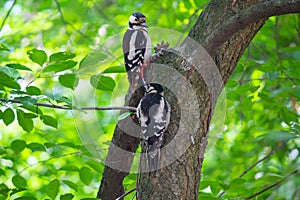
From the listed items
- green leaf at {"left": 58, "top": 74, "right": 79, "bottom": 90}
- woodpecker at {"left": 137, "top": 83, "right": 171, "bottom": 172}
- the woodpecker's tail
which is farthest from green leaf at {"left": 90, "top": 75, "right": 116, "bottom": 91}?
the woodpecker's tail

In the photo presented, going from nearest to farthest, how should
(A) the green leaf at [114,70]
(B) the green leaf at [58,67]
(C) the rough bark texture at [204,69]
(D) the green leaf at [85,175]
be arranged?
(C) the rough bark texture at [204,69] → (B) the green leaf at [58,67] → (A) the green leaf at [114,70] → (D) the green leaf at [85,175]

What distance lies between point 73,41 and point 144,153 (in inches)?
143

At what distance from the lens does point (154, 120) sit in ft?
8.87

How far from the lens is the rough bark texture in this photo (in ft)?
8.09

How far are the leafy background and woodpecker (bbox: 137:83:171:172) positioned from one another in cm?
25

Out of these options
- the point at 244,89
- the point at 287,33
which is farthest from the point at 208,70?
the point at 287,33

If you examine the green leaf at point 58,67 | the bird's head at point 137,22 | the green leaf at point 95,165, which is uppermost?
the bird's head at point 137,22

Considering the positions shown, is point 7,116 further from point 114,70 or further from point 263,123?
point 263,123

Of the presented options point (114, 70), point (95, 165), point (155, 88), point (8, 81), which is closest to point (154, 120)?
point (155, 88)

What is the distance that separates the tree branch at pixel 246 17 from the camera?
8.38 feet

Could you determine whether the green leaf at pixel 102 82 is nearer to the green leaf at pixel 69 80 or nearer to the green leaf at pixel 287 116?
the green leaf at pixel 69 80

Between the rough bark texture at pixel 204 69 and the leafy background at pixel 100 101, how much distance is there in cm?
36

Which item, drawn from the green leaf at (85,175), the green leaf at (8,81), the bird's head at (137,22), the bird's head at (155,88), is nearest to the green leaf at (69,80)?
the green leaf at (8,81)

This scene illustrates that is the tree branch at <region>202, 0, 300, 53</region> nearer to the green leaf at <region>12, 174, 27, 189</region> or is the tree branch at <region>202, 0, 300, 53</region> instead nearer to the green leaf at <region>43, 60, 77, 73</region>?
the green leaf at <region>43, 60, 77, 73</region>
